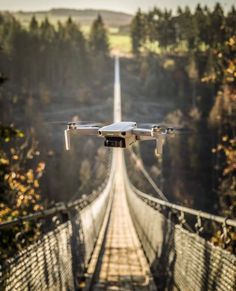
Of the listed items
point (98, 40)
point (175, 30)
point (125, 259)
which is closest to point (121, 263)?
point (125, 259)

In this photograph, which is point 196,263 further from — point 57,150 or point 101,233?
point 57,150

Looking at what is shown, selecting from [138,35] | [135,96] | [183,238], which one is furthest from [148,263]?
[138,35]

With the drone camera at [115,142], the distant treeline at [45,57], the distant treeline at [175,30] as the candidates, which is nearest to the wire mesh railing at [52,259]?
the drone camera at [115,142]

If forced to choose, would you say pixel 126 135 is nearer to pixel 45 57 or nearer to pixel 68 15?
pixel 45 57

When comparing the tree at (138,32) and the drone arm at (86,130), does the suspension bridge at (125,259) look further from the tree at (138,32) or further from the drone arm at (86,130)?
the tree at (138,32)

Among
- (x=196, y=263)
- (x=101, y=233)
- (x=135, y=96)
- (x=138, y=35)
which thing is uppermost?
(x=138, y=35)

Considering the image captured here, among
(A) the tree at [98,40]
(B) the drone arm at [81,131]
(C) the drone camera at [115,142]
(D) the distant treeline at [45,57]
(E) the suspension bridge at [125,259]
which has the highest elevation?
(A) the tree at [98,40]

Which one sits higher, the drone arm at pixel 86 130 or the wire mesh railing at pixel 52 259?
the drone arm at pixel 86 130
